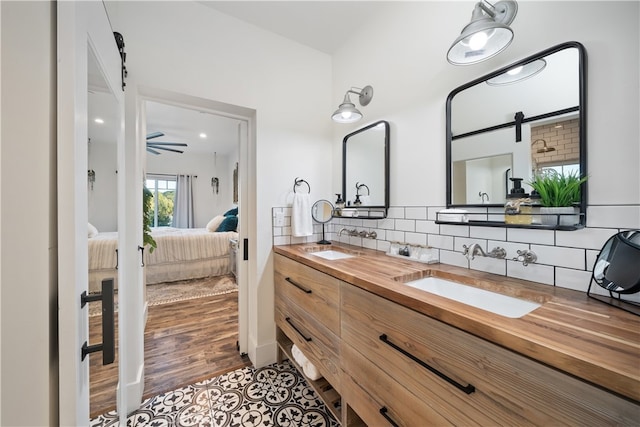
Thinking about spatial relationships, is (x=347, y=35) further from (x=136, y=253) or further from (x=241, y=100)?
(x=136, y=253)

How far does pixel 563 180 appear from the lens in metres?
0.94

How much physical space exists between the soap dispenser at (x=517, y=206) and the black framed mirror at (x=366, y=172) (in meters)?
0.74

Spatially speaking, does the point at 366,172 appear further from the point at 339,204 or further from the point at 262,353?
the point at 262,353

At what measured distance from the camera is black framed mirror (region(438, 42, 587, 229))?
93 cm

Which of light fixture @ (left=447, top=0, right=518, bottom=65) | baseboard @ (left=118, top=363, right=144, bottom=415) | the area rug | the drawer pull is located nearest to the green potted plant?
light fixture @ (left=447, top=0, right=518, bottom=65)

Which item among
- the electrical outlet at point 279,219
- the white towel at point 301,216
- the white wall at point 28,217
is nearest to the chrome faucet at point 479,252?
the white towel at point 301,216

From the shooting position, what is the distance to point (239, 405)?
1528mm

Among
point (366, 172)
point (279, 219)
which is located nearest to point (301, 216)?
point (279, 219)

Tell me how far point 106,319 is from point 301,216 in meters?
1.43

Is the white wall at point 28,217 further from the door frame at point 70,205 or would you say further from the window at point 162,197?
the window at point 162,197

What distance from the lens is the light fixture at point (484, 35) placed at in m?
0.94

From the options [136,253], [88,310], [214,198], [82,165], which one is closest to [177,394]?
[136,253]

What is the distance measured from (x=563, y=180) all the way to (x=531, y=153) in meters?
0.18

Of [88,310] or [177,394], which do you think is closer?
[88,310]
